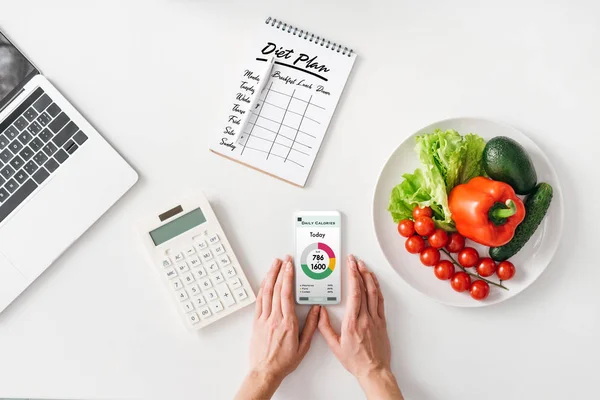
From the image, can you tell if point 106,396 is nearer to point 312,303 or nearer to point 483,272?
point 312,303

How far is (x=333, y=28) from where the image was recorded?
914 millimetres

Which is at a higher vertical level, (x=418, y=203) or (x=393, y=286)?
(x=418, y=203)

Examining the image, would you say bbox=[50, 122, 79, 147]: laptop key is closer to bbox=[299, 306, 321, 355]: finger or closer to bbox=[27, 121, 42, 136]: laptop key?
bbox=[27, 121, 42, 136]: laptop key

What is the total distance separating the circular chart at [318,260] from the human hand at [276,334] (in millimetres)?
29

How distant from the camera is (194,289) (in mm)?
923

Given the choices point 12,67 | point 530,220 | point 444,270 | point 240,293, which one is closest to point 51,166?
point 12,67

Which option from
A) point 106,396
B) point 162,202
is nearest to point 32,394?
point 106,396

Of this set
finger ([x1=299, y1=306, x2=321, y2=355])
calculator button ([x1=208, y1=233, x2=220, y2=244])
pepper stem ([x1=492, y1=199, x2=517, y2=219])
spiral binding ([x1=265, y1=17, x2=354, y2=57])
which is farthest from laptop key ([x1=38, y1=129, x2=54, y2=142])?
pepper stem ([x1=492, y1=199, x2=517, y2=219])

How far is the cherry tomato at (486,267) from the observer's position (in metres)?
0.88

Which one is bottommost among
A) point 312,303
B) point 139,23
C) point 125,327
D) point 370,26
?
point 125,327

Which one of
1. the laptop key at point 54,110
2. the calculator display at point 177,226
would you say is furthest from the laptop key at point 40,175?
the calculator display at point 177,226

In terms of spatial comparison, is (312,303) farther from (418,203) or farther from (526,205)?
(526,205)

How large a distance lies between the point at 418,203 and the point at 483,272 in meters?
0.16

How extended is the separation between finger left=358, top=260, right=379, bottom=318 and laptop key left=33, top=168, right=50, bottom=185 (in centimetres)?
59
